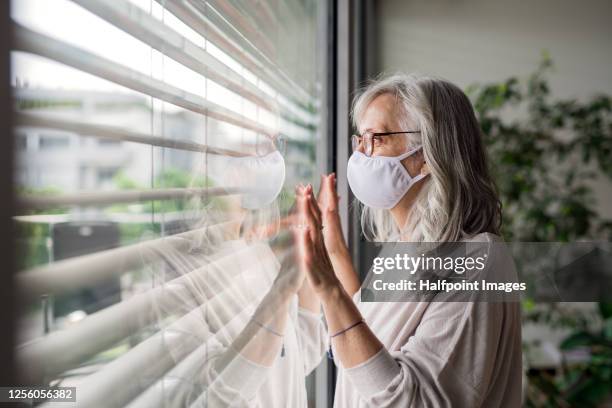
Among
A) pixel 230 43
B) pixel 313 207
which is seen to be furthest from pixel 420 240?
pixel 230 43

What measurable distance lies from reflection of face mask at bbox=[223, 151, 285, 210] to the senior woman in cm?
5

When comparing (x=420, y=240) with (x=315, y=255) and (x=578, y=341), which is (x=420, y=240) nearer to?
(x=315, y=255)

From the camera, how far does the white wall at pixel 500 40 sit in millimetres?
2648

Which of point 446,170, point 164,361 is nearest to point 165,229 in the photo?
point 164,361

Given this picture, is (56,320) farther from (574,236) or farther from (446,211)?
(574,236)

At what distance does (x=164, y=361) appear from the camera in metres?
0.52

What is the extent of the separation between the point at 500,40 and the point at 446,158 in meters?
2.14

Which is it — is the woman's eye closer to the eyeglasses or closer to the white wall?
the eyeglasses

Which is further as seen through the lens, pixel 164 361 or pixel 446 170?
pixel 446 170

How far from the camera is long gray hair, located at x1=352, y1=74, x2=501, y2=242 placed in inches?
33.3

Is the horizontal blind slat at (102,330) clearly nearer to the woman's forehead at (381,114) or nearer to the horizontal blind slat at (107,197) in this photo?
the horizontal blind slat at (107,197)

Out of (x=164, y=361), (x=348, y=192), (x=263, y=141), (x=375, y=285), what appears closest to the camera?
(x=164, y=361)

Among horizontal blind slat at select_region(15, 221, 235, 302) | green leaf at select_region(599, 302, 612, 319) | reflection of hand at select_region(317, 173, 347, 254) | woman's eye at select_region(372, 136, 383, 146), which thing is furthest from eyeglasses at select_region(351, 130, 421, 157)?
green leaf at select_region(599, 302, 612, 319)

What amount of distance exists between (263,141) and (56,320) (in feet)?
1.66
